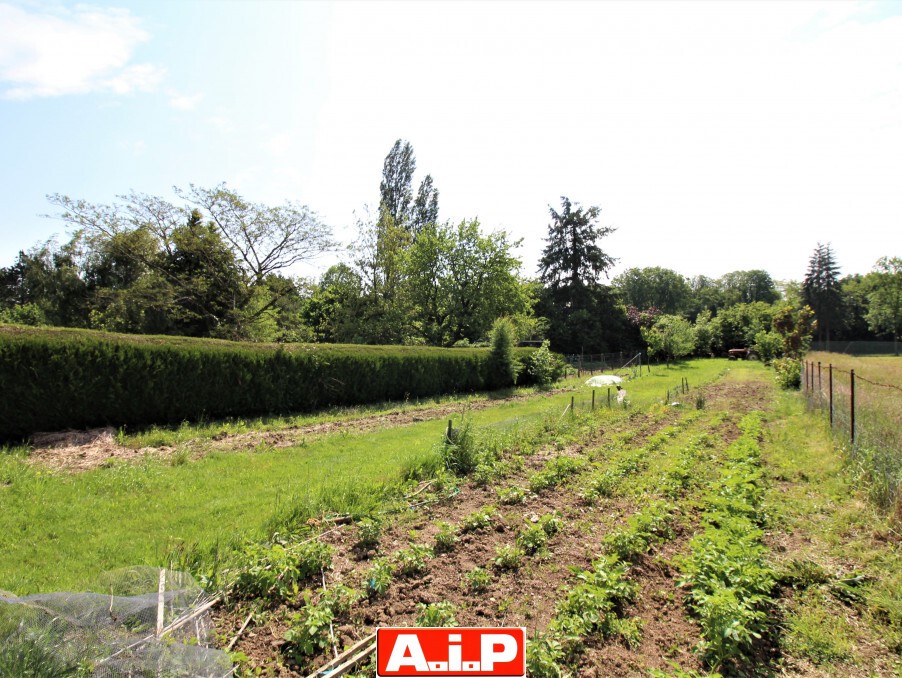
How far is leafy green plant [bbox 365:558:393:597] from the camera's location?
3625 mm

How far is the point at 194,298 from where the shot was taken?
787 inches

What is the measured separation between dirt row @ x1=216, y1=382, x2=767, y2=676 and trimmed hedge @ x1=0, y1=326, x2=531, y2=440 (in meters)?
7.56

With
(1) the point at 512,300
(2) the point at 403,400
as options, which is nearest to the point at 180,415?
(2) the point at 403,400

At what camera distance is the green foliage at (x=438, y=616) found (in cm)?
311

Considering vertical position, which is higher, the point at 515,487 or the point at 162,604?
the point at 162,604

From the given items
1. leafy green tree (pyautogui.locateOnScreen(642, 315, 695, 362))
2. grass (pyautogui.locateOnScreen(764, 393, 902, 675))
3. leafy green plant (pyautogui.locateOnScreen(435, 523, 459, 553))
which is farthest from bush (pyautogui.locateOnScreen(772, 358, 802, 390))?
leafy green plant (pyautogui.locateOnScreen(435, 523, 459, 553))

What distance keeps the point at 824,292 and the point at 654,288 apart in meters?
22.7

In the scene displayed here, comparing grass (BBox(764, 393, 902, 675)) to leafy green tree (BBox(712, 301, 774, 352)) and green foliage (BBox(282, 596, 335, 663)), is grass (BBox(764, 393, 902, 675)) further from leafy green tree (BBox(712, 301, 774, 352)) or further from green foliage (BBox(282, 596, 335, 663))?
leafy green tree (BBox(712, 301, 774, 352))

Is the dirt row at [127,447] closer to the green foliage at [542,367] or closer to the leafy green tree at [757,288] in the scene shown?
the green foliage at [542,367]

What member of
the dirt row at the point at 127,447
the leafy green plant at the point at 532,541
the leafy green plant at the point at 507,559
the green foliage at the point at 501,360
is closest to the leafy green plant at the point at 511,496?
the leafy green plant at the point at 532,541

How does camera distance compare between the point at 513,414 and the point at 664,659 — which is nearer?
the point at 664,659

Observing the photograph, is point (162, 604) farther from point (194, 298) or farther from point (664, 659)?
point (194, 298)

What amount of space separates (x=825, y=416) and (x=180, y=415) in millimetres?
14863

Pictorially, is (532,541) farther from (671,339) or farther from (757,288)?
(757,288)
